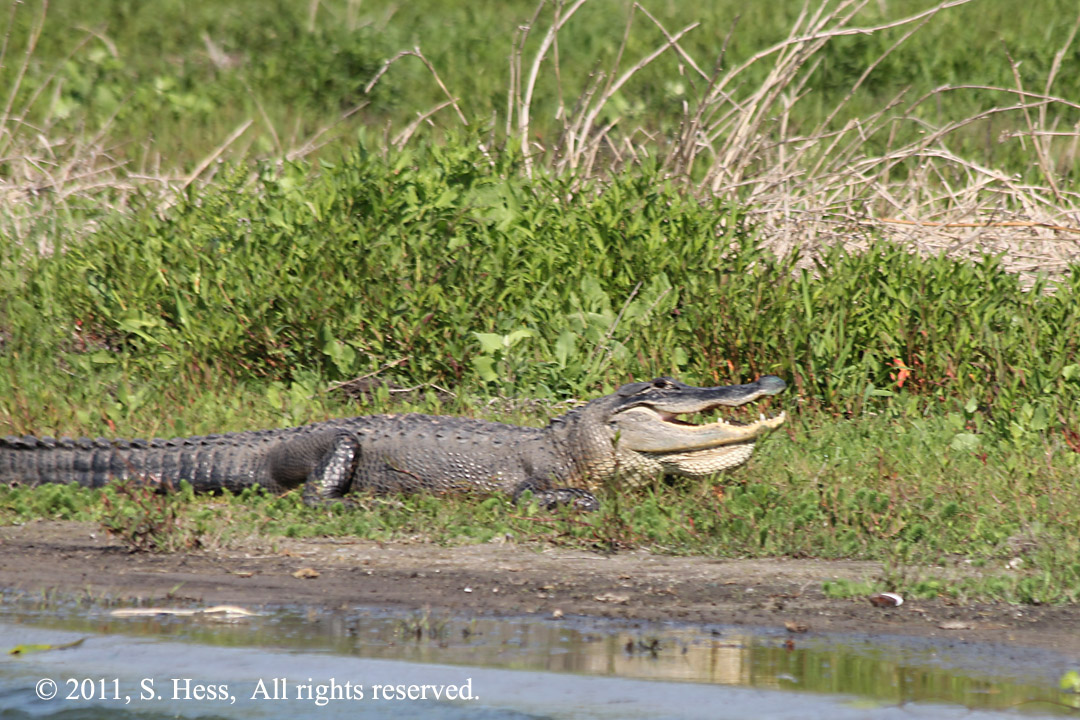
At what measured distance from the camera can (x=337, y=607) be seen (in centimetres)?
446

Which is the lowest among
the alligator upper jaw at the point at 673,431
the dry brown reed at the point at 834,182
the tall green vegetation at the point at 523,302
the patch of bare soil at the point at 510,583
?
the patch of bare soil at the point at 510,583

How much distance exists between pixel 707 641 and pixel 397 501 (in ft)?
6.83

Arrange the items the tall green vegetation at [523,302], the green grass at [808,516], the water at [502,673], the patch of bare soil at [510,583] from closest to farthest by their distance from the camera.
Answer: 1. the water at [502,673]
2. the patch of bare soil at [510,583]
3. the green grass at [808,516]
4. the tall green vegetation at [523,302]

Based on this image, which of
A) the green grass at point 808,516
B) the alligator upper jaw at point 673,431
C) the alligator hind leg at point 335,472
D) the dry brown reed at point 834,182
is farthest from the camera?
the dry brown reed at point 834,182

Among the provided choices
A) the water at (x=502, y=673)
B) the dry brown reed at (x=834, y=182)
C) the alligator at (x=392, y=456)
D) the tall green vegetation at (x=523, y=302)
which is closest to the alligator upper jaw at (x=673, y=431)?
the alligator at (x=392, y=456)

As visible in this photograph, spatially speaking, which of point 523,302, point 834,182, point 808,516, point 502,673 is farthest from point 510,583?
point 834,182

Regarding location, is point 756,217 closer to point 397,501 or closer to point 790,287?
point 790,287

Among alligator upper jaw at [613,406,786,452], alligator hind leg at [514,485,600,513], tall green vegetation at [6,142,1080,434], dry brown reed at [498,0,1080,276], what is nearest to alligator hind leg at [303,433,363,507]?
alligator hind leg at [514,485,600,513]

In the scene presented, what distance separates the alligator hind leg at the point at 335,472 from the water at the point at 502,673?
1.62 m

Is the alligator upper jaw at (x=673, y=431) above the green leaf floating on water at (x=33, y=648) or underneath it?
above

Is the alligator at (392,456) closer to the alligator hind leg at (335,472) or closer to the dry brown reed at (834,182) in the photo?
the alligator hind leg at (335,472)

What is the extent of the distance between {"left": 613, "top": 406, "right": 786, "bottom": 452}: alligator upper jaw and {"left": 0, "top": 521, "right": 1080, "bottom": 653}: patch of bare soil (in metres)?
0.75

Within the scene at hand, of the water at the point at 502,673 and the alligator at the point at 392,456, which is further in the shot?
the alligator at the point at 392,456

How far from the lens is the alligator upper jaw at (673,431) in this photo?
5.52 m
